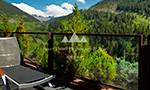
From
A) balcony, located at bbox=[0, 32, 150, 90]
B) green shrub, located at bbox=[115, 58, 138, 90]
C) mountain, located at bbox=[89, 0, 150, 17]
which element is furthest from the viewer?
mountain, located at bbox=[89, 0, 150, 17]

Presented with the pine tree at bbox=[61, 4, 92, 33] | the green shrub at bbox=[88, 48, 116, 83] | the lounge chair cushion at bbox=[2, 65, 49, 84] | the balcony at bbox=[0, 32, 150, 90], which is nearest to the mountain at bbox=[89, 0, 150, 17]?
the pine tree at bbox=[61, 4, 92, 33]

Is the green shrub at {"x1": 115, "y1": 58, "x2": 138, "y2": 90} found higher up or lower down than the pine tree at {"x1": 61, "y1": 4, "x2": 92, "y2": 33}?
lower down

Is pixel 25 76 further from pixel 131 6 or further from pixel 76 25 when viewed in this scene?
pixel 131 6

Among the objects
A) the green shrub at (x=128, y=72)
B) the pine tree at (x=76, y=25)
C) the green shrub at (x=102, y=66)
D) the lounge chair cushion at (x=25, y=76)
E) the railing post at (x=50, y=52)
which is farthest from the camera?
the pine tree at (x=76, y=25)

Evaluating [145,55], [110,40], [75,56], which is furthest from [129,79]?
[75,56]

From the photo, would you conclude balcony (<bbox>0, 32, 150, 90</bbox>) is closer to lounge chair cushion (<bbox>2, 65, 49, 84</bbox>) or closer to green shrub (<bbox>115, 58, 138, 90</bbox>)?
green shrub (<bbox>115, 58, 138, 90</bbox>)

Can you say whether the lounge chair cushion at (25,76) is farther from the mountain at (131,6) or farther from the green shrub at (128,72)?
the mountain at (131,6)

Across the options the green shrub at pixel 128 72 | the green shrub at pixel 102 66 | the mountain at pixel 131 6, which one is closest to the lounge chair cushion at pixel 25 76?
the green shrub at pixel 102 66

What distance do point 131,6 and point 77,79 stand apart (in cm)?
7415

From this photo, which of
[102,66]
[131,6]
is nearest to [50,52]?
[102,66]

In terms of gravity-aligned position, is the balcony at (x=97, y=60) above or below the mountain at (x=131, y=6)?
below

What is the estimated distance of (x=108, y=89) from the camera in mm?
2219

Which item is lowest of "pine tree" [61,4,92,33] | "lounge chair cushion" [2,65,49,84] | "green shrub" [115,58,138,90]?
"lounge chair cushion" [2,65,49,84]

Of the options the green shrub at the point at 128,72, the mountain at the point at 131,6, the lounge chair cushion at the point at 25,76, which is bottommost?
the lounge chair cushion at the point at 25,76
